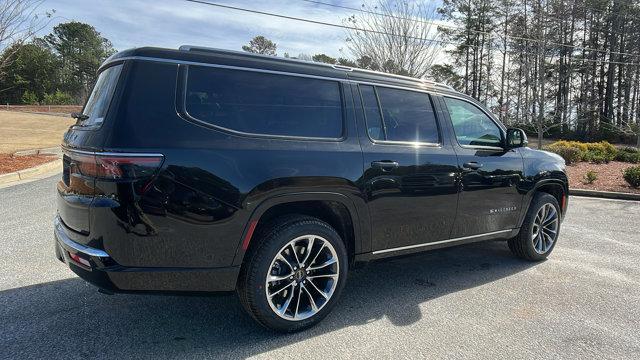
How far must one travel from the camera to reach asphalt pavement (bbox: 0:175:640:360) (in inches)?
118

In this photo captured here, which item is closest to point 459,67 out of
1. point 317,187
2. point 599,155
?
point 599,155

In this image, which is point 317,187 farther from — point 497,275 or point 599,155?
point 599,155

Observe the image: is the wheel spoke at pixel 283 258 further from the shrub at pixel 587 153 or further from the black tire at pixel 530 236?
the shrub at pixel 587 153

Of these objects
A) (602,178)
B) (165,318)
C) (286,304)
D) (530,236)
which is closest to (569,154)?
(602,178)

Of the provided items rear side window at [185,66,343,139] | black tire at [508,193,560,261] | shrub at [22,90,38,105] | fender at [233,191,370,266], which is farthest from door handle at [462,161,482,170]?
shrub at [22,90,38,105]

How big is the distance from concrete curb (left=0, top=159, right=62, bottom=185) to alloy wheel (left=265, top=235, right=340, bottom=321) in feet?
32.5

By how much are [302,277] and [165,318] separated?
3.71 ft

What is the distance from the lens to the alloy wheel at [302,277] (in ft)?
10.3

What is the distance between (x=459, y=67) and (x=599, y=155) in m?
33.2

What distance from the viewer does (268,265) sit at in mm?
3010

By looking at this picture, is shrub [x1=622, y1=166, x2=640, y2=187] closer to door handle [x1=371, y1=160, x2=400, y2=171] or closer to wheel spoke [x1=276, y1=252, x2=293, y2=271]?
door handle [x1=371, y1=160, x2=400, y2=171]

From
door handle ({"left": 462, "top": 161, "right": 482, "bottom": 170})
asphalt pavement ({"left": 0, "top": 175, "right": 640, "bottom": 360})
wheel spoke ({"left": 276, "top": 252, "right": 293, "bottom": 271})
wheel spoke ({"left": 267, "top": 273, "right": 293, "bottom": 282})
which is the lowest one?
asphalt pavement ({"left": 0, "top": 175, "right": 640, "bottom": 360})

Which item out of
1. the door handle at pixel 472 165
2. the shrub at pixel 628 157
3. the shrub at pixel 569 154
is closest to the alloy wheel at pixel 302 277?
the door handle at pixel 472 165

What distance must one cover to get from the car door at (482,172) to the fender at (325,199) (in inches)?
43.9
